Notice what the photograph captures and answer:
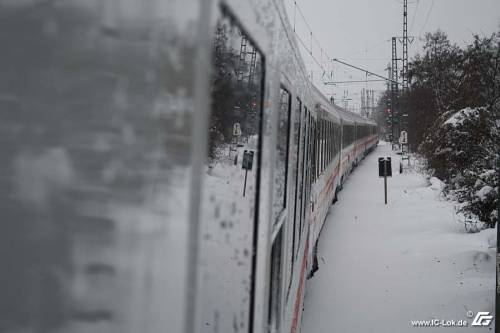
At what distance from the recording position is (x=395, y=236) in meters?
9.95

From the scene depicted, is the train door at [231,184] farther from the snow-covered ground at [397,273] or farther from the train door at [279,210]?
the snow-covered ground at [397,273]

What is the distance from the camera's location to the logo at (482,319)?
5.82 metres

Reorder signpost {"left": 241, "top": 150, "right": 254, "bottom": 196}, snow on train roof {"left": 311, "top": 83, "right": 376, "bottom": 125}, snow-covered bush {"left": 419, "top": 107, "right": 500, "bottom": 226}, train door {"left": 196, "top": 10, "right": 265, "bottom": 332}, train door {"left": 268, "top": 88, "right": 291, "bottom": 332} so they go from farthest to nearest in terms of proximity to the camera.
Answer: snow-covered bush {"left": 419, "top": 107, "right": 500, "bottom": 226}
snow on train roof {"left": 311, "top": 83, "right": 376, "bottom": 125}
train door {"left": 268, "top": 88, "right": 291, "bottom": 332}
signpost {"left": 241, "top": 150, "right": 254, "bottom": 196}
train door {"left": 196, "top": 10, "right": 265, "bottom": 332}

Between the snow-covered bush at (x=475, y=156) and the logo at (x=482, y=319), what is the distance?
2.86m

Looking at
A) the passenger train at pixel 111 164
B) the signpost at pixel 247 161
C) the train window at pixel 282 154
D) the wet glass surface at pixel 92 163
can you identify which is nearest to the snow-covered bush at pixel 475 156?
the train window at pixel 282 154

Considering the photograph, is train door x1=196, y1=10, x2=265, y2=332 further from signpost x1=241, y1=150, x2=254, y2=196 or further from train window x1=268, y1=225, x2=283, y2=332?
train window x1=268, y1=225, x2=283, y2=332

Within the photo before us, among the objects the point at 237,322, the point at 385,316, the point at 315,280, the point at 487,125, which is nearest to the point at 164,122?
the point at 237,322

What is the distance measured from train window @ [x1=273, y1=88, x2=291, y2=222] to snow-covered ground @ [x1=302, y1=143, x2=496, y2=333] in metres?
3.12

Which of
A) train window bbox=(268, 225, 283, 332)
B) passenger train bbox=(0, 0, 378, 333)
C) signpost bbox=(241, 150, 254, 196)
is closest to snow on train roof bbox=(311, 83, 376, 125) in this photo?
train window bbox=(268, 225, 283, 332)

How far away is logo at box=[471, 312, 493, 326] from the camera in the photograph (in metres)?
5.82

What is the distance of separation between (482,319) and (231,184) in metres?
5.31

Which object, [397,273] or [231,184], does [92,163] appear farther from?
[397,273]

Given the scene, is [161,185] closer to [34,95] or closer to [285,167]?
[34,95]

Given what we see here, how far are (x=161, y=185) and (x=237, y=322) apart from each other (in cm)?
85
